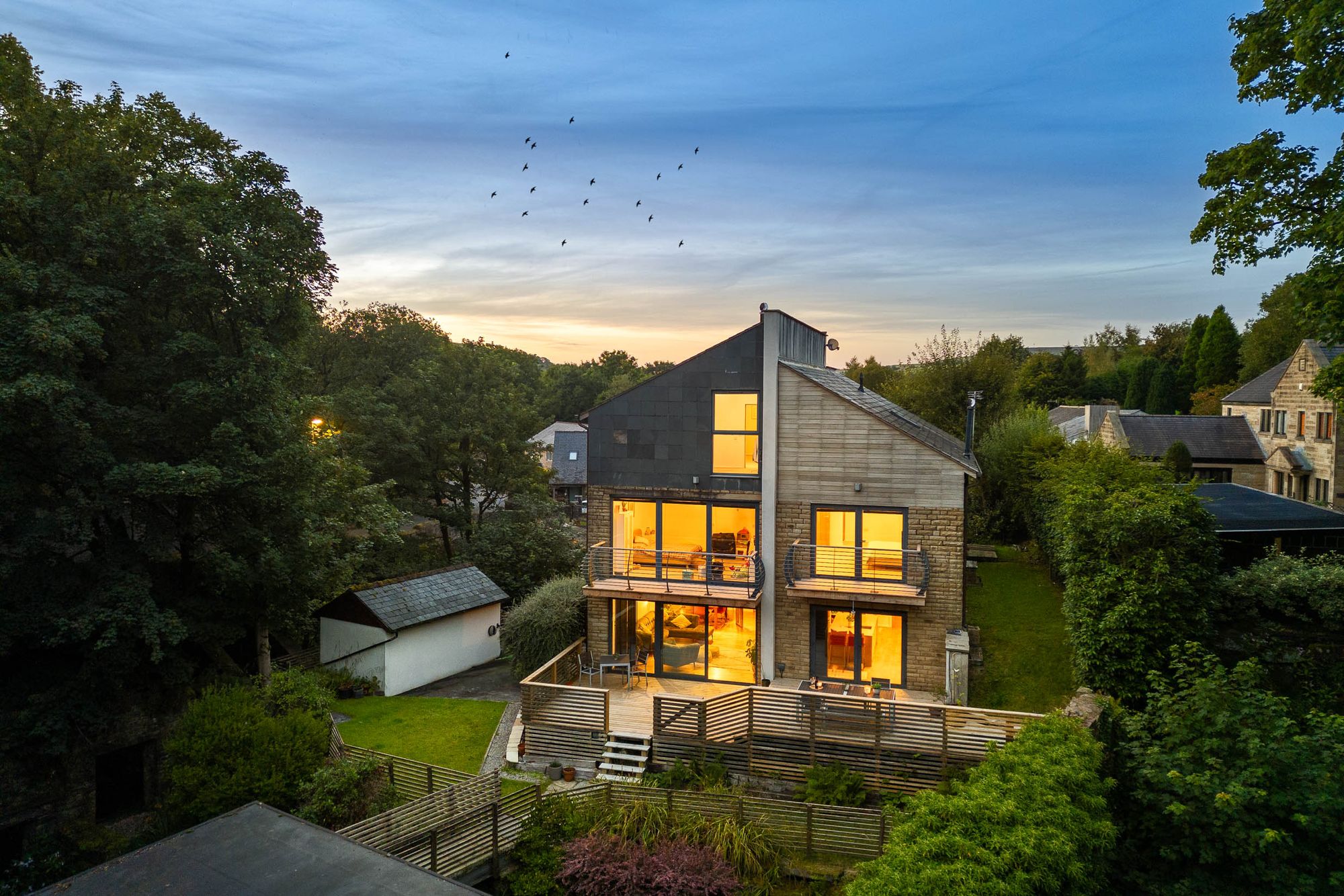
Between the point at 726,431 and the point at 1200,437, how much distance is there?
3368 cm

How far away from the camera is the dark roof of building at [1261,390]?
34500 millimetres

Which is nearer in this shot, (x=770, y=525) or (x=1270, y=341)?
(x=770, y=525)

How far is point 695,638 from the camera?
1639cm

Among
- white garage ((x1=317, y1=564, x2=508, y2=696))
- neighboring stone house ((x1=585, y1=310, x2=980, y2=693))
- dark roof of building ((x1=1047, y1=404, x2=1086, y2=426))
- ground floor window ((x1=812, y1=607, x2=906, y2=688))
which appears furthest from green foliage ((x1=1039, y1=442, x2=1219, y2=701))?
dark roof of building ((x1=1047, y1=404, x2=1086, y2=426))

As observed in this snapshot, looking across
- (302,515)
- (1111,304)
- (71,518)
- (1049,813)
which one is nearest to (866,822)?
(1049,813)

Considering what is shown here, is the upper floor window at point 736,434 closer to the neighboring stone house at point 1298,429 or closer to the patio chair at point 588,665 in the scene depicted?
the patio chair at point 588,665

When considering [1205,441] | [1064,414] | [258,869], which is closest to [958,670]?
[258,869]

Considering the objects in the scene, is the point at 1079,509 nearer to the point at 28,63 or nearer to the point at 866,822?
the point at 866,822

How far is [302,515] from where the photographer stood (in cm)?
1503

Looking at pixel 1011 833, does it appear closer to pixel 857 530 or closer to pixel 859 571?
pixel 859 571

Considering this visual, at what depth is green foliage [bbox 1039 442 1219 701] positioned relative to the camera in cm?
1114

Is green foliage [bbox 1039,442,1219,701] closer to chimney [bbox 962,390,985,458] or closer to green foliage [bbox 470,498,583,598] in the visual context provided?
chimney [bbox 962,390,985,458]

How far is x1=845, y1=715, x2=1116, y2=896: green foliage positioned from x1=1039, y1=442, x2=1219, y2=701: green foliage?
308 cm

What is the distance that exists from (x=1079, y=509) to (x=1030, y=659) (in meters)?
5.50
